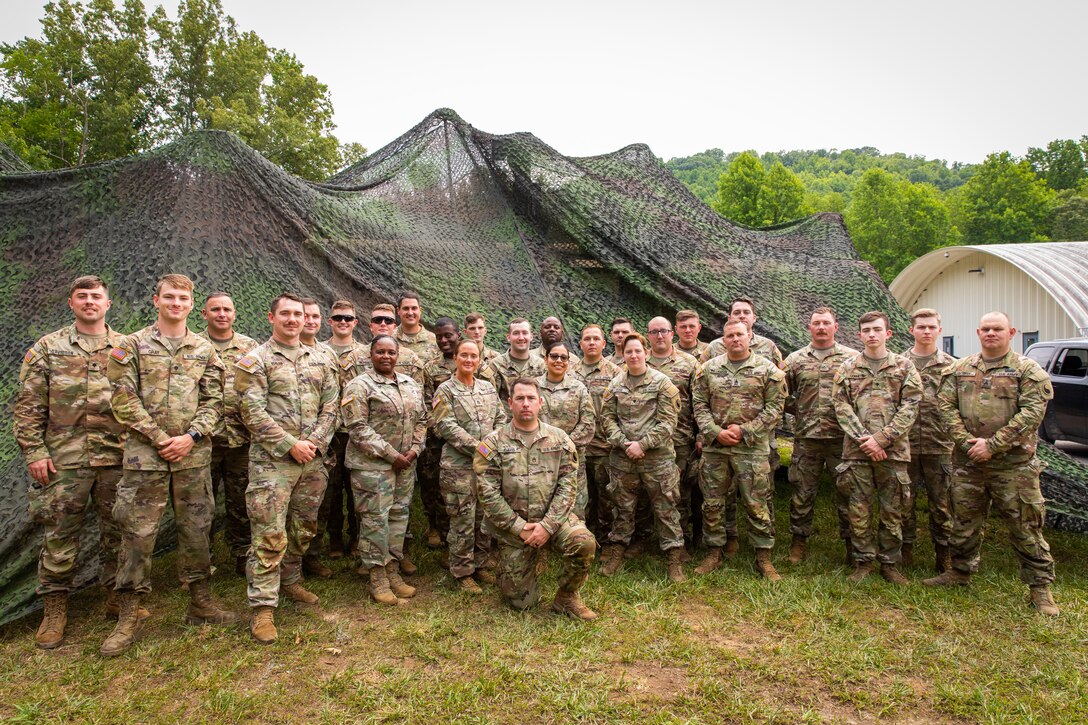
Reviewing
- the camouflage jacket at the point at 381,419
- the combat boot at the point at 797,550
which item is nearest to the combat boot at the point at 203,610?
the camouflage jacket at the point at 381,419

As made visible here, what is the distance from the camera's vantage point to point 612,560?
488 cm

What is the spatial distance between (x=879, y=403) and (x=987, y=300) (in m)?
15.6

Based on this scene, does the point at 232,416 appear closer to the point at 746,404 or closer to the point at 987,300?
the point at 746,404

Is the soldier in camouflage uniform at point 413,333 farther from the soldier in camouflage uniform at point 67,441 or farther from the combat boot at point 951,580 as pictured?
the combat boot at point 951,580

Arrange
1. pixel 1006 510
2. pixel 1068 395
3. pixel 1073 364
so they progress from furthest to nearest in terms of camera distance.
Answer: pixel 1073 364 < pixel 1068 395 < pixel 1006 510

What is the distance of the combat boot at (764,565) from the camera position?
4680mm

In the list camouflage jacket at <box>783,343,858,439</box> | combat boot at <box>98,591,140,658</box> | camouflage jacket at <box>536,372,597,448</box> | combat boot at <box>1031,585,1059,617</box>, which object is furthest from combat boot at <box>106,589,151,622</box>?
combat boot at <box>1031,585,1059,617</box>

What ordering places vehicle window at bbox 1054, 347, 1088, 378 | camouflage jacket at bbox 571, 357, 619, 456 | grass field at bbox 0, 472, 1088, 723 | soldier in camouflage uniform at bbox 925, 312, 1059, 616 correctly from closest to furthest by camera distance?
1. grass field at bbox 0, 472, 1088, 723
2. soldier in camouflage uniform at bbox 925, 312, 1059, 616
3. camouflage jacket at bbox 571, 357, 619, 456
4. vehicle window at bbox 1054, 347, 1088, 378

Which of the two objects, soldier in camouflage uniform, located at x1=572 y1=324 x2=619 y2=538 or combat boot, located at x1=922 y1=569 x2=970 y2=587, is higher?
soldier in camouflage uniform, located at x1=572 y1=324 x2=619 y2=538

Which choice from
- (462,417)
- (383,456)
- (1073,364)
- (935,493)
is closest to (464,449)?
(462,417)

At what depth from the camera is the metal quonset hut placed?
14.3m

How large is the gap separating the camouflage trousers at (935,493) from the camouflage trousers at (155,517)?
178 inches

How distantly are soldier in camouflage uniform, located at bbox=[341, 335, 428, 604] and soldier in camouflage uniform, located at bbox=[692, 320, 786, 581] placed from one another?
2037 mm

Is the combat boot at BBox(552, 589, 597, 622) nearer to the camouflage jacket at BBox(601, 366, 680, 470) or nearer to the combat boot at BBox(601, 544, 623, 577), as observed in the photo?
the combat boot at BBox(601, 544, 623, 577)
